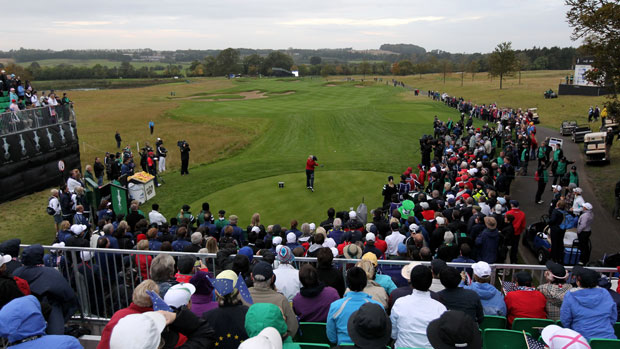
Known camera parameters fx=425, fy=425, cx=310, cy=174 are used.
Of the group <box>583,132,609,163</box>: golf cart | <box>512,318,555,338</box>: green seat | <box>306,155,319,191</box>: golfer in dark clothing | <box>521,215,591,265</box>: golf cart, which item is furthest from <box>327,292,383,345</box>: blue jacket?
<box>583,132,609,163</box>: golf cart

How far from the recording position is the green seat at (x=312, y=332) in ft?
17.8

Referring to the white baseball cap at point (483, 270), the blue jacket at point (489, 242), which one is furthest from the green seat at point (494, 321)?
the blue jacket at point (489, 242)

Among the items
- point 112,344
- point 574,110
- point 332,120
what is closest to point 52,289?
point 112,344

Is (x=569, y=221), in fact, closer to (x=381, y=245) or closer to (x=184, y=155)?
(x=381, y=245)

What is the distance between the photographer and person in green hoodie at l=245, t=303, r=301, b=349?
434cm

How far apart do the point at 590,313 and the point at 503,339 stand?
1.23 metres

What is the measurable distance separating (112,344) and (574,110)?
48.2 metres

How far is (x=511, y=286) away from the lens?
676cm

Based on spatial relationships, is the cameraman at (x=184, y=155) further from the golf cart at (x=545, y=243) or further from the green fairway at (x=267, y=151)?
the golf cart at (x=545, y=243)

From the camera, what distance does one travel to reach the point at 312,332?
5461 mm

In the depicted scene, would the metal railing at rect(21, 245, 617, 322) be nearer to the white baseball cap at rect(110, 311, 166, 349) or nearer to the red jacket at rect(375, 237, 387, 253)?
the red jacket at rect(375, 237, 387, 253)

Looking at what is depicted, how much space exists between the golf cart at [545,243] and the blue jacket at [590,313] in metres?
5.91

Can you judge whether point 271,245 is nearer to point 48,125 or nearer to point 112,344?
point 112,344

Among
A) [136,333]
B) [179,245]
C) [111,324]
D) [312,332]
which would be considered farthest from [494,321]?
[179,245]
